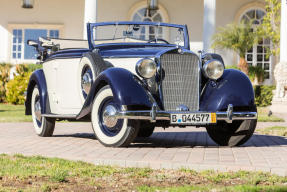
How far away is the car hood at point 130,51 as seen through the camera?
6320 mm

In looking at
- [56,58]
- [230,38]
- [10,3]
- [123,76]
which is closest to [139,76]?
[123,76]

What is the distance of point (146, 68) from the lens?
6047 mm

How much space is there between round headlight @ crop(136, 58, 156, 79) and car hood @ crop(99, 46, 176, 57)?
218 mm

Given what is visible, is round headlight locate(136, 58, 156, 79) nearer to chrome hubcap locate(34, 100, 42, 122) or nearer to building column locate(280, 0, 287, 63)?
chrome hubcap locate(34, 100, 42, 122)

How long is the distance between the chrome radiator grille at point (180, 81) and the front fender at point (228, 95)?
0.48 feet

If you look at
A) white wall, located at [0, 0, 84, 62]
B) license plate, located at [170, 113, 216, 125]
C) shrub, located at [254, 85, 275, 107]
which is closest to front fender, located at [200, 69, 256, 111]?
license plate, located at [170, 113, 216, 125]

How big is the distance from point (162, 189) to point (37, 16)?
18.6 meters

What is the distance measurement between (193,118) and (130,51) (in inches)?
48.3

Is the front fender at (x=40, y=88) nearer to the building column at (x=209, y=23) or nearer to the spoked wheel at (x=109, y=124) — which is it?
the spoked wheel at (x=109, y=124)

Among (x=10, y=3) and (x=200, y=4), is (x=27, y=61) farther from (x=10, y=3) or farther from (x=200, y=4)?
(x=200, y=4)

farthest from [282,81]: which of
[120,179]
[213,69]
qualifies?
[120,179]

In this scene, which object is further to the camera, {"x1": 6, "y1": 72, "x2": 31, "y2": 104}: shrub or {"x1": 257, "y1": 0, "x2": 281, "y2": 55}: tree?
{"x1": 257, "y1": 0, "x2": 281, "y2": 55}: tree

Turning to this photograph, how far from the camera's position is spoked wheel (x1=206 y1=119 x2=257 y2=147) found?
256 inches

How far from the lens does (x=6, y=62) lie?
826 inches
